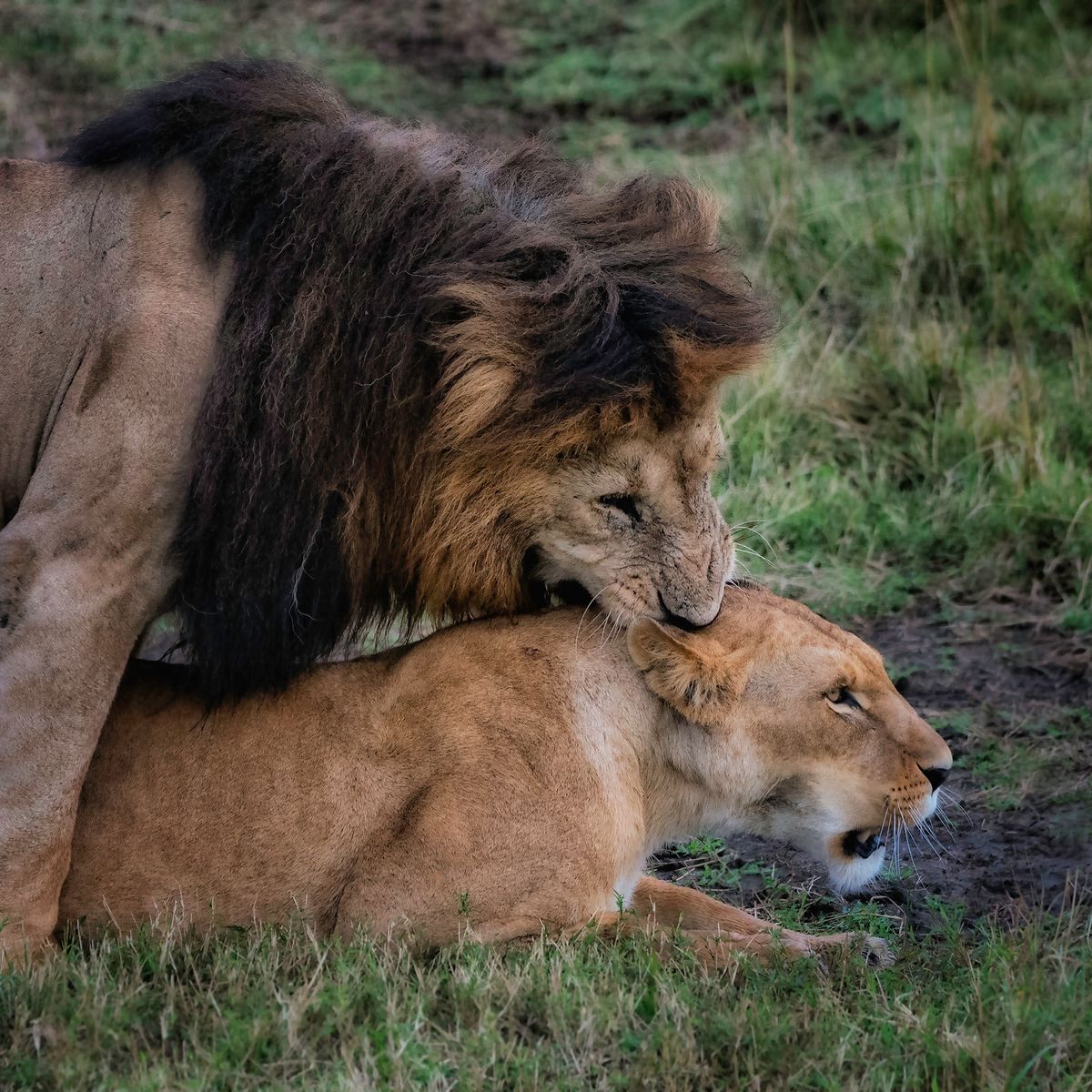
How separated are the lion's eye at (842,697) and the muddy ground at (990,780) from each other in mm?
503

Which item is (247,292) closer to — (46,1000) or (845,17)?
(46,1000)

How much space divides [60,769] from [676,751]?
3.94 feet

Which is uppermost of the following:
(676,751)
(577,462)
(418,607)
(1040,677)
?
(577,462)

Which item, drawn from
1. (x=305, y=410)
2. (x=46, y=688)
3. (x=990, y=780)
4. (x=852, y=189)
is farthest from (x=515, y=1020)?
(x=852, y=189)

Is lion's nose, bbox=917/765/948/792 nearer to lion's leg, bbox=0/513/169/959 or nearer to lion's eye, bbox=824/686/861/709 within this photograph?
lion's eye, bbox=824/686/861/709

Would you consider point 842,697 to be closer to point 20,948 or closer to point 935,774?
point 935,774

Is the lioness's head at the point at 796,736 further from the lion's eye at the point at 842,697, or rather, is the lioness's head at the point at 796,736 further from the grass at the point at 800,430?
the grass at the point at 800,430

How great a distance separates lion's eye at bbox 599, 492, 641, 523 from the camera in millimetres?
3396

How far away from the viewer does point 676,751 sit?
355cm

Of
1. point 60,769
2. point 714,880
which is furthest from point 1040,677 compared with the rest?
point 60,769

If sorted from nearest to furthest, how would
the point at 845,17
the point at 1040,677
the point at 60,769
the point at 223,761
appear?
1. the point at 60,769
2. the point at 223,761
3. the point at 1040,677
4. the point at 845,17

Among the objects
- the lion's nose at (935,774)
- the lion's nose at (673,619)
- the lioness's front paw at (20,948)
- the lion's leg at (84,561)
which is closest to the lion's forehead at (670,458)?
the lion's nose at (673,619)

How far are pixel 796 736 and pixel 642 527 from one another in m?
0.53

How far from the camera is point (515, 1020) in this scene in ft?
9.70
